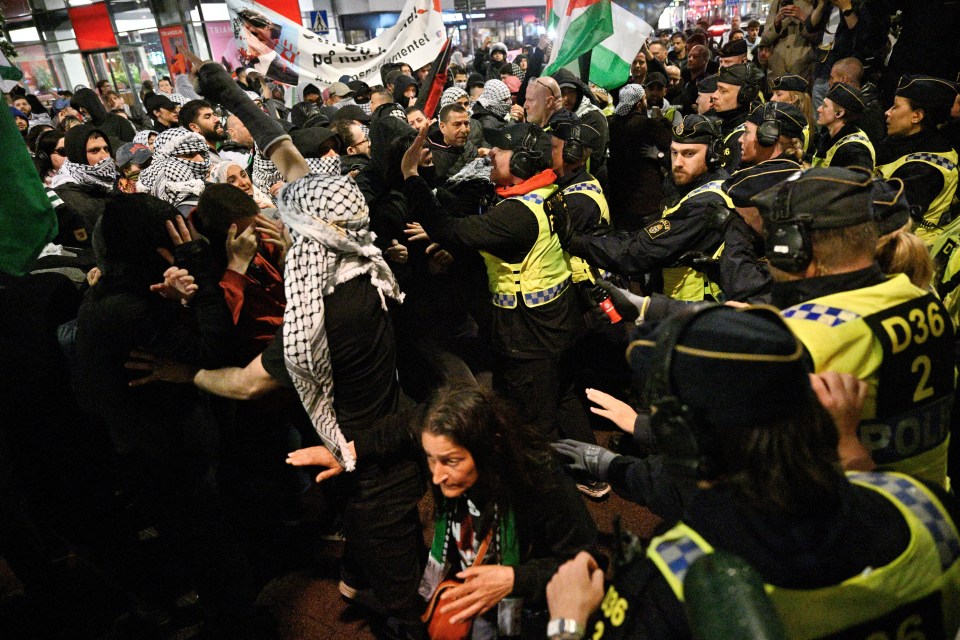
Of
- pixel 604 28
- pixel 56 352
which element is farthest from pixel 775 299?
pixel 604 28

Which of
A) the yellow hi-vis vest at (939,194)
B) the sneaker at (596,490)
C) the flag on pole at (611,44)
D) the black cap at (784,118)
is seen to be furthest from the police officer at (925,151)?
the sneaker at (596,490)

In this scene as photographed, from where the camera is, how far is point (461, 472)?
6.72 feet

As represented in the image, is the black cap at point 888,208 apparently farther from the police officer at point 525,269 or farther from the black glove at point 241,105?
the black glove at point 241,105

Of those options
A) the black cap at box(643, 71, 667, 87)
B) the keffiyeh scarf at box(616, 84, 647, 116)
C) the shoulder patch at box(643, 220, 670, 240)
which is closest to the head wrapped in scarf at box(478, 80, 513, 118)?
the keffiyeh scarf at box(616, 84, 647, 116)

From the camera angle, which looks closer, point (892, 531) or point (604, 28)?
point (892, 531)

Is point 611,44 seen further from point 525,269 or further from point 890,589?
point 890,589

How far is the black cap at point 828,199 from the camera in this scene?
1.90 metres

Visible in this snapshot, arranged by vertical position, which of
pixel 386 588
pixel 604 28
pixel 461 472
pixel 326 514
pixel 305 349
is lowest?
pixel 326 514

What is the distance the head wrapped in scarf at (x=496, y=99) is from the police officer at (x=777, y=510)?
6468mm

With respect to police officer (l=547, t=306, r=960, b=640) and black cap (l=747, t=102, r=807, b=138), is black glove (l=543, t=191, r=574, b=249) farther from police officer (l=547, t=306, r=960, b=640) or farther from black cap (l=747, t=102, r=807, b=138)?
police officer (l=547, t=306, r=960, b=640)

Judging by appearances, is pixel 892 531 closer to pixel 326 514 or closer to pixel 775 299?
pixel 775 299

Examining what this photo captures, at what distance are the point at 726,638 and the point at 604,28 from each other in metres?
5.55

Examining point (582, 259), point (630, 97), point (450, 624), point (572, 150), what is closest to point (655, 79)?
point (630, 97)

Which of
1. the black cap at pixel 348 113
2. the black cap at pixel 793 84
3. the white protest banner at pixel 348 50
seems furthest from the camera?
the white protest banner at pixel 348 50
